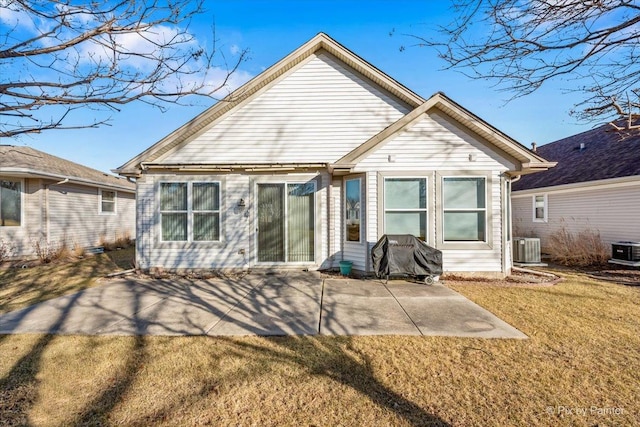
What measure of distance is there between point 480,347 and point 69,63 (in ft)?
20.5

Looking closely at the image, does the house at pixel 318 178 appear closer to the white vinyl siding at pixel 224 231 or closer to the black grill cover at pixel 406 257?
the white vinyl siding at pixel 224 231

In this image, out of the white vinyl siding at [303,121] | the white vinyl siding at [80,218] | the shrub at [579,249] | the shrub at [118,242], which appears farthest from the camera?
the shrub at [118,242]

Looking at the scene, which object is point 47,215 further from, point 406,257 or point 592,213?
point 592,213

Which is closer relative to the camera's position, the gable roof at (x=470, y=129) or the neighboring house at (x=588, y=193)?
the gable roof at (x=470, y=129)

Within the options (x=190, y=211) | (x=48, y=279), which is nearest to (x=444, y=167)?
(x=190, y=211)

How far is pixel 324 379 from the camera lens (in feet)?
10.1

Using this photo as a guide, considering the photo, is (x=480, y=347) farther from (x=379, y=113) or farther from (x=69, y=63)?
(x=379, y=113)

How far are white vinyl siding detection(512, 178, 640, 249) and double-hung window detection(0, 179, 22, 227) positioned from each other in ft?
73.6

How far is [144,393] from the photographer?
2879 mm

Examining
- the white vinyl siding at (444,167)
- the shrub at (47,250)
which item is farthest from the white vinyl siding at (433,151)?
the shrub at (47,250)

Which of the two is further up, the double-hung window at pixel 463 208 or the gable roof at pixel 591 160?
the gable roof at pixel 591 160

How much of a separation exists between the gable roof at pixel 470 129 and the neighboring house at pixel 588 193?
342 centimetres

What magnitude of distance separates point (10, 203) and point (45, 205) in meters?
1.01

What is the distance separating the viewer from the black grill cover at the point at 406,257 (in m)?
7.15
